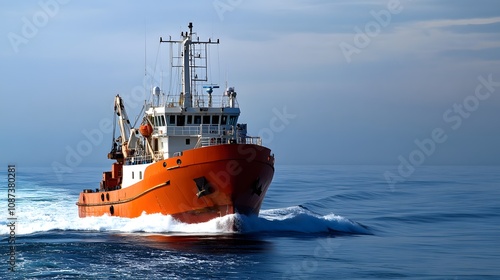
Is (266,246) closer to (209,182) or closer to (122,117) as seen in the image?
(209,182)

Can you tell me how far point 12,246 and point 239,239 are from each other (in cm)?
1090

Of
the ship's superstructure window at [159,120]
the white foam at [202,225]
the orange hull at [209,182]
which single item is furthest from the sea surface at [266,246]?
the ship's superstructure window at [159,120]

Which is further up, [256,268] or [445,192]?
[445,192]

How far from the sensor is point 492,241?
42.5 m

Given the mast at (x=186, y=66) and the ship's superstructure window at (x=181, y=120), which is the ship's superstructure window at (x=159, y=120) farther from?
the mast at (x=186, y=66)

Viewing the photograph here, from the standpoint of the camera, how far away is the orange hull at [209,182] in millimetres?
40875

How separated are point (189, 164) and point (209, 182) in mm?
→ 1355

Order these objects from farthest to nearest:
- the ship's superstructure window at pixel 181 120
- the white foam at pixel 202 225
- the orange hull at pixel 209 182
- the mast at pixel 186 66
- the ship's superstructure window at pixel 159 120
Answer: the mast at pixel 186 66 < the ship's superstructure window at pixel 159 120 < the ship's superstructure window at pixel 181 120 < the white foam at pixel 202 225 < the orange hull at pixel 209 182

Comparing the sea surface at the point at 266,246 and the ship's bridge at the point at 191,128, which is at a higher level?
the ship's bridge at the point at 191,128

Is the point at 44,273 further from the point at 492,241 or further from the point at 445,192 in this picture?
the point at 445,192

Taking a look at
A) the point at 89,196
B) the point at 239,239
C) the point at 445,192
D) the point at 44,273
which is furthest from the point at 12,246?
the point at 445,192

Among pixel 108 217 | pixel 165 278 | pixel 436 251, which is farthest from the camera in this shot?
pixel 108 217

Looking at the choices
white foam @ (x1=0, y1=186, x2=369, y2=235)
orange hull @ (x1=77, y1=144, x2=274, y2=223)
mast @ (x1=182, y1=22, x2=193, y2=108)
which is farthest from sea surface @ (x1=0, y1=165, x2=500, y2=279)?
mast @ (x1=182, y1=22, x2=193, y2=108)

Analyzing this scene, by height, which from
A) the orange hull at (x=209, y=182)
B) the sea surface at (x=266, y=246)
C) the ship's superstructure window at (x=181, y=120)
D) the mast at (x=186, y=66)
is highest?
the mast at (x=186, y=66)
